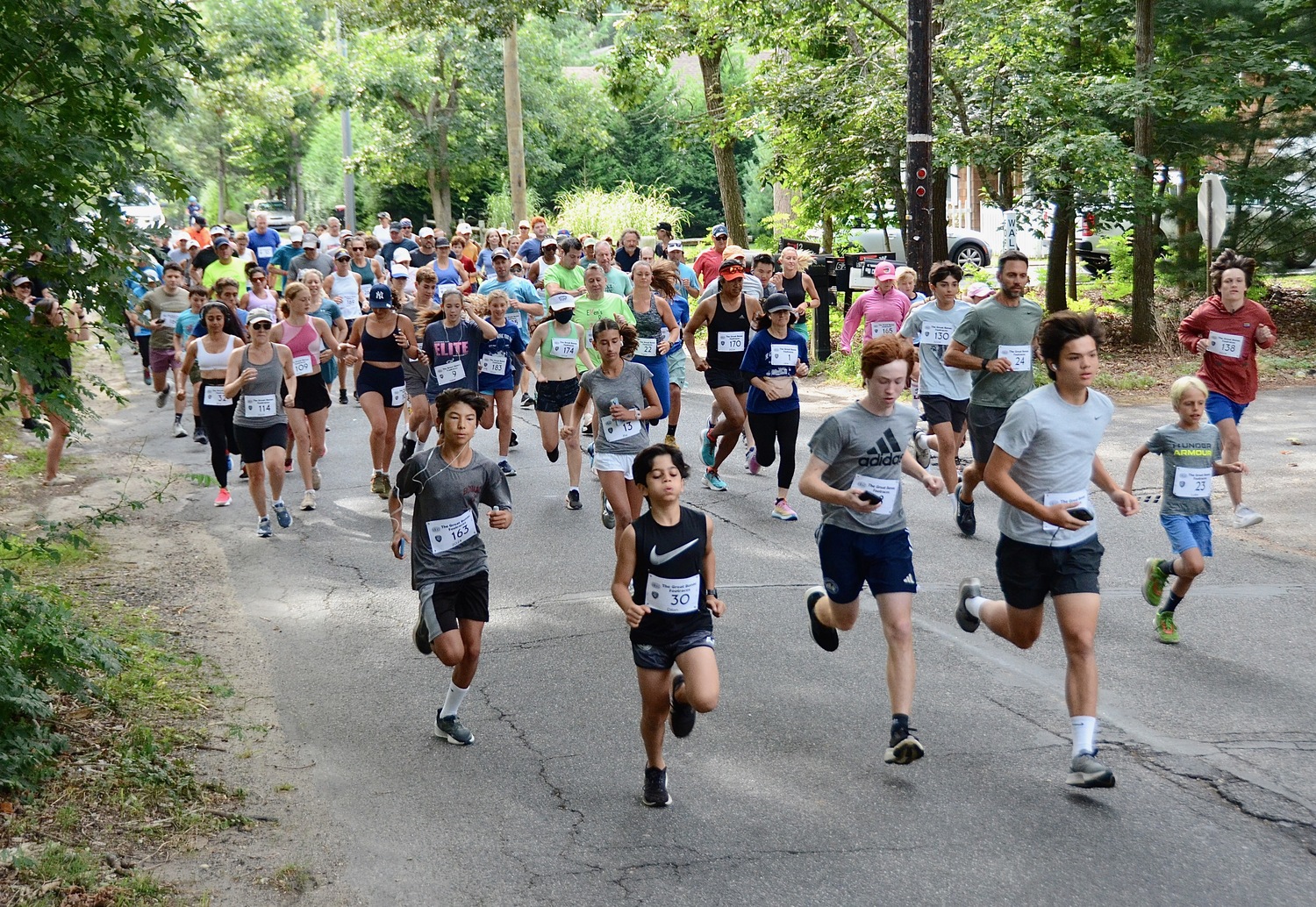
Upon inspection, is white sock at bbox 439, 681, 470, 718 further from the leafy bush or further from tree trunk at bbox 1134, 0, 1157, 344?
tree trunk at bbox 1134, 0, 1157, 344

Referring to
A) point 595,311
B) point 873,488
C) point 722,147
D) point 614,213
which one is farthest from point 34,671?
point 614,213

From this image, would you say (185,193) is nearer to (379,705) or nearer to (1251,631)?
(379,705)

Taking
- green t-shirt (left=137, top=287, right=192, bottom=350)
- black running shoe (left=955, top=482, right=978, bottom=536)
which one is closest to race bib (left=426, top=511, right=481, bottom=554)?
black running shoe (left=955, top=482, right=978, bottom=536)

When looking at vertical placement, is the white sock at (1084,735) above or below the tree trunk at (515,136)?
below

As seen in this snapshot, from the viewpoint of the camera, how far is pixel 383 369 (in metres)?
11.7

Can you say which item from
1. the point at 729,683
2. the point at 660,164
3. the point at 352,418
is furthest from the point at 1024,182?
the point at 660,164

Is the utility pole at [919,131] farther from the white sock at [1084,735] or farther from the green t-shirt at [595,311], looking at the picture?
the white sock at [1084,735]

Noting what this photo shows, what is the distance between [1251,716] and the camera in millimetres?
6188

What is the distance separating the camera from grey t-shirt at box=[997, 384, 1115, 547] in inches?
222

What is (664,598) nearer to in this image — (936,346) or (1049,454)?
(1049,454)

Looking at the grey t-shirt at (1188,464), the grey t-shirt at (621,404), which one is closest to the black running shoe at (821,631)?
the grey t-shirt at (1188,464)

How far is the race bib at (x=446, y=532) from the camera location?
6.25 meters

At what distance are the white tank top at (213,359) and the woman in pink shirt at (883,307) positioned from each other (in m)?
5.72

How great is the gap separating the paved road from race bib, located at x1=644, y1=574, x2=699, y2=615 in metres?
0.82
